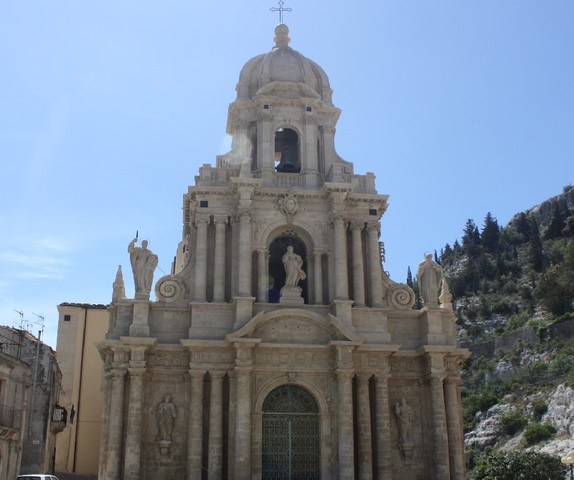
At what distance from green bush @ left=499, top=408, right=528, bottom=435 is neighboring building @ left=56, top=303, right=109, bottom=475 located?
115 feet

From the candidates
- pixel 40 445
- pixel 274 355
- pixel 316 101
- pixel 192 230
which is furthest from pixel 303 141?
pixel 40 445

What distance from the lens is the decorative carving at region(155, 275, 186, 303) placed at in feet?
87.5

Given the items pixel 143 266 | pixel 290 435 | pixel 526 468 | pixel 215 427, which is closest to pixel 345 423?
pixel 290 435

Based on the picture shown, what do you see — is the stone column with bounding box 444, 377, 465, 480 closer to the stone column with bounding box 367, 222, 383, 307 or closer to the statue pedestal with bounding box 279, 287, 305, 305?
the stone column with bounding box 367, 222, 383, 307

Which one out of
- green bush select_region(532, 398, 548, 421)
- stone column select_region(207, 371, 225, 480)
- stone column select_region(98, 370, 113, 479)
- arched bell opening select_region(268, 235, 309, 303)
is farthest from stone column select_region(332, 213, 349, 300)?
green bush select_region(532, 398, 548, 421)

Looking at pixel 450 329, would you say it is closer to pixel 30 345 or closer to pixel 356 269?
pixel 356 269

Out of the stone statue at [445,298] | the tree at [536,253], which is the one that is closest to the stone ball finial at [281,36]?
the stone statue at [445,298]

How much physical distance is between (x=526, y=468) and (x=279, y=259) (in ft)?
39.3

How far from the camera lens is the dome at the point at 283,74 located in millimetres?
30547

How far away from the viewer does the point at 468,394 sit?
69.9 m

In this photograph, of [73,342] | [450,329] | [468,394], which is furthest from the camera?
[468,394]

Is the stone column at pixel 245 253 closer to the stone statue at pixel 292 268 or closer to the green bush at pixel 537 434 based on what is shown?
the stone statue at pixel 292 268

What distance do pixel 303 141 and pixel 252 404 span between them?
10.9m

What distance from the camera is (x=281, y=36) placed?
33.0m
